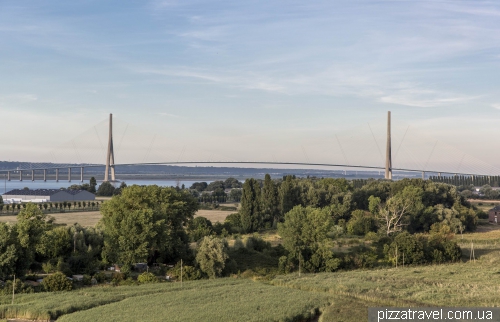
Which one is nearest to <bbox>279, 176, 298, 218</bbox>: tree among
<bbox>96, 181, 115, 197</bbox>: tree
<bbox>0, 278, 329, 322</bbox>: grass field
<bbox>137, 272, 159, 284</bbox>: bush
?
<bbox>137, 272, 159, 284</bbox>: bush

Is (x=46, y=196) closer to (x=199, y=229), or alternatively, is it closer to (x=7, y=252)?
(x=199, y=229)

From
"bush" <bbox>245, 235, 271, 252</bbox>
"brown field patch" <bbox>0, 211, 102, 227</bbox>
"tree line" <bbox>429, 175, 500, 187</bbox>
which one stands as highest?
"tree line" <bbox>429, 175, 500, 187</bbox>

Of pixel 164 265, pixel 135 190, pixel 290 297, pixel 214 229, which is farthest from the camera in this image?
pixel 214 229

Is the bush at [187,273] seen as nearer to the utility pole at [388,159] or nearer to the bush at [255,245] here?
the bush at [255,245]

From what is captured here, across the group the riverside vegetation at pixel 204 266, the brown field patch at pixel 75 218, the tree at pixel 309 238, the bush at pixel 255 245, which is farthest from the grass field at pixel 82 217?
the tree at pixel 309 238

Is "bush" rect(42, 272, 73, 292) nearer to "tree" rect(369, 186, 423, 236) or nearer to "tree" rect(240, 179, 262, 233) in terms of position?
"tree" rect(240, 179, 262, 233)

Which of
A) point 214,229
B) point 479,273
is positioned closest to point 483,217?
point 214,229

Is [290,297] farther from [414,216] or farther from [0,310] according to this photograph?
[414,216]
